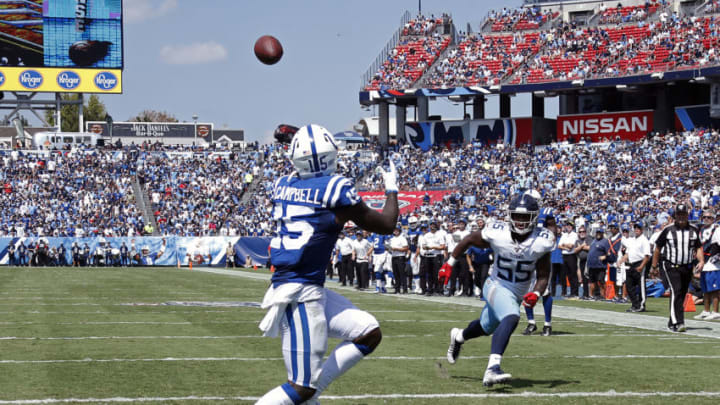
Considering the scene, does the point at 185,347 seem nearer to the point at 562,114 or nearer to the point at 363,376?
the point at 363,376

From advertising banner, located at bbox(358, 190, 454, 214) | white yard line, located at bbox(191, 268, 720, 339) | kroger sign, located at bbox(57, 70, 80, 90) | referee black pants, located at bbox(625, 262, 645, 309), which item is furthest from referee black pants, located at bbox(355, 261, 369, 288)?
kroger sign, located at bbox(57, 70, 80, 90)

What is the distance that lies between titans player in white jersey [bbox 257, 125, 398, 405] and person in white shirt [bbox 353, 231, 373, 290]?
→ 17320 mm

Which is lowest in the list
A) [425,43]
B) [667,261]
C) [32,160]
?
[667,261]

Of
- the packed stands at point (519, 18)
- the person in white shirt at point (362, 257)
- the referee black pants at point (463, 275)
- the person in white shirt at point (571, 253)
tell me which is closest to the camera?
the person in white shirt at point (571, 253)

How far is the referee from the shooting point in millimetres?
11930

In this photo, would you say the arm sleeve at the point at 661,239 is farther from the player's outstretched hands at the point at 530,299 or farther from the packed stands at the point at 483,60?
the packed stands at the point at 483,60

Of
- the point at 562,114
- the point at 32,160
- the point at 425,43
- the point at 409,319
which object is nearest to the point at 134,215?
the point at 32,160

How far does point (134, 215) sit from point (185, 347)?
36.3 meters

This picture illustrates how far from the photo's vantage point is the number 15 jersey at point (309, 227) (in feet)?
17.0

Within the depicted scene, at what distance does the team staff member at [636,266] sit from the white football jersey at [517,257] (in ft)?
25.1

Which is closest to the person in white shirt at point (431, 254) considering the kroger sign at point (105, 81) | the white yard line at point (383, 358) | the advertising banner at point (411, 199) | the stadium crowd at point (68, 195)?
the white yard line at point (383, 358)

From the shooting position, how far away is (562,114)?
4572 cm

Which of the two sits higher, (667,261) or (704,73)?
(704,73)

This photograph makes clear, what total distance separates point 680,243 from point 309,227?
26.5ft
